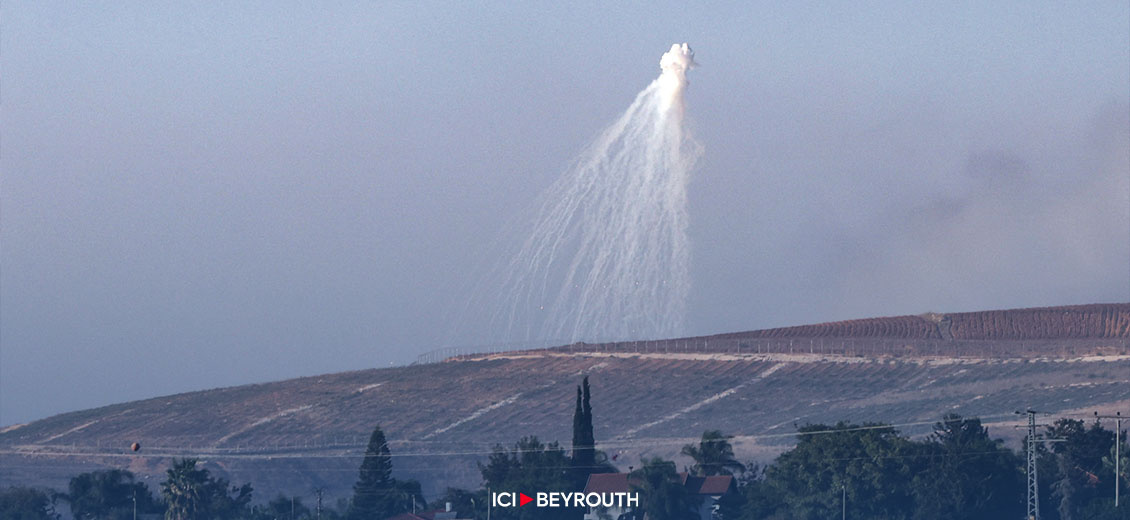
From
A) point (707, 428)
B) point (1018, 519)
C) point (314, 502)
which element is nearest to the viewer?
point (1018, 519)

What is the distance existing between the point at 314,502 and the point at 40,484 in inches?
1629

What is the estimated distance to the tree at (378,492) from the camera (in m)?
141

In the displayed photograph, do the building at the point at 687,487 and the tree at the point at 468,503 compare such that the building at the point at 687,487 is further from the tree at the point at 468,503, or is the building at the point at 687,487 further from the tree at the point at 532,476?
the tree at the point at 468,503

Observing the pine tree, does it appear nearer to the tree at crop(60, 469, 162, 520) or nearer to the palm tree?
the palm tree

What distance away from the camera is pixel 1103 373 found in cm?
19975

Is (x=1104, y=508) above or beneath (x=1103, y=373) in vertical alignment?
beneath

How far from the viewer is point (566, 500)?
13512cm

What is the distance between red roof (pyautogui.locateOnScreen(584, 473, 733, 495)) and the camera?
13488 cm

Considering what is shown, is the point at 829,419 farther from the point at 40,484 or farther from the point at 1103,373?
the point at 40,484

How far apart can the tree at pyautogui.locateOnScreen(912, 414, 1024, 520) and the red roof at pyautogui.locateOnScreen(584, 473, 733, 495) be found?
666 inches

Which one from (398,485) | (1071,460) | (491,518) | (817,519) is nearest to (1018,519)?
(1071,460)

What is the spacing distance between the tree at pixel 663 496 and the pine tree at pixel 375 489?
2271 centimetres

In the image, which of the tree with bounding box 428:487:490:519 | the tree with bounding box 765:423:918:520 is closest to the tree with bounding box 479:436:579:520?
the tree with bounding box 428:487:490:519

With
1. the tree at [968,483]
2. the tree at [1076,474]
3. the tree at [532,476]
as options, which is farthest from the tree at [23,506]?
the tree at [1076,474]
